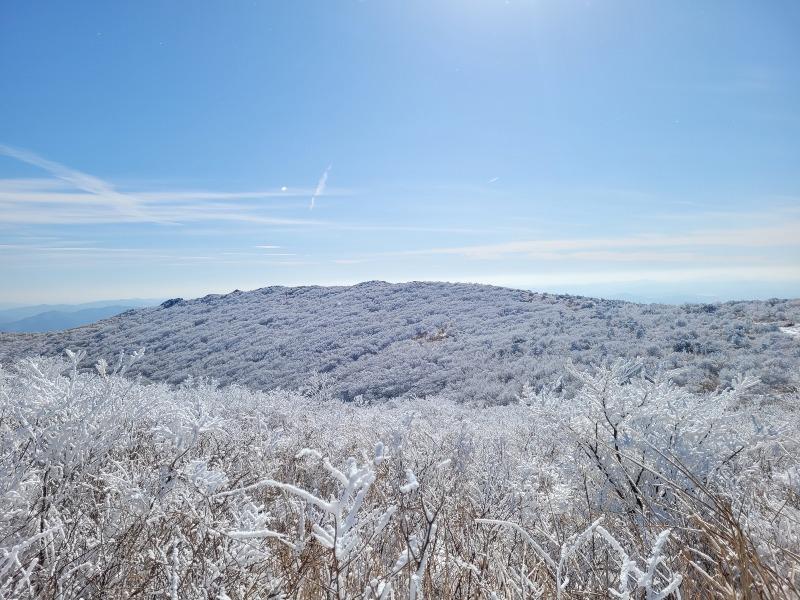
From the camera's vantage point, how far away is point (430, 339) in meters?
25.8

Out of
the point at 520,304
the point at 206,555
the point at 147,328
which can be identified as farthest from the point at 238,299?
the point at 206,555

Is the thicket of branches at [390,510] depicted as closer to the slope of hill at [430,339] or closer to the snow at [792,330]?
the slope of hill at [430,339]

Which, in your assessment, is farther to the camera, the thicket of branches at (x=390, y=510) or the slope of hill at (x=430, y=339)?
the slope of hill at (x=430, y=339)

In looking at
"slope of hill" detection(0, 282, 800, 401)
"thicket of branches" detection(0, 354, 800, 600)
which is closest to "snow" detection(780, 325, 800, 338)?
"slope of hill" detection(0, 282, 800, 401)

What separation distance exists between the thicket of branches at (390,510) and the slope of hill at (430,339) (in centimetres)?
1082

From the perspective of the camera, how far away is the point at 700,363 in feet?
49.2

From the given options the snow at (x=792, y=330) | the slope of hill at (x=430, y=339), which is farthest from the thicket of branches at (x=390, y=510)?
the snow at (x=792, y=330)

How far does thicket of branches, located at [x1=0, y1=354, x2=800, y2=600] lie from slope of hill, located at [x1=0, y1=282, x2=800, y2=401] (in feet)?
35.5

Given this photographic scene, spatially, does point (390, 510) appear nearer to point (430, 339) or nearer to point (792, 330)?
point (792, 330)

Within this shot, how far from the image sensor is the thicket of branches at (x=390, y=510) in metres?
1.43

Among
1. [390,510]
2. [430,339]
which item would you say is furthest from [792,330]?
[390,510]

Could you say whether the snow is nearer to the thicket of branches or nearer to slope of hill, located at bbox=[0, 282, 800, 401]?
slope of hill, located at bbox=[0, 282, 800, 401]

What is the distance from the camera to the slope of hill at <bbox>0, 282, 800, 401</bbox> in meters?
16.9

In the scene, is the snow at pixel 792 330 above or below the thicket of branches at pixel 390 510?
below
